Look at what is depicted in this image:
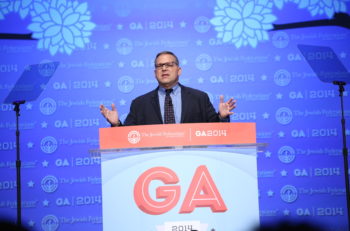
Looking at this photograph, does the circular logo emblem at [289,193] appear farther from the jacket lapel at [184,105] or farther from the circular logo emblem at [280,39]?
the jacket lapel at [184,105]

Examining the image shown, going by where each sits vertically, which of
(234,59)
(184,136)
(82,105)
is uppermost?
(234,59)

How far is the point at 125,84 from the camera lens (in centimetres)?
501

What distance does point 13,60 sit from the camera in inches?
198

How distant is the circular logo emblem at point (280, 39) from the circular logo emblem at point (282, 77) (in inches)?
11.1

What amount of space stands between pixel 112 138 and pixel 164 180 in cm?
35

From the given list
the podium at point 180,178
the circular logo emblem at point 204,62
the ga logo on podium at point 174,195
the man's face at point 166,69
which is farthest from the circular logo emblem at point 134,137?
the circular logo emblem at point 204,62

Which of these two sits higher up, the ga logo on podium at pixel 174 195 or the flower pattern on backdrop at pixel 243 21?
the flower pattern on backdrop at pixel 243 21

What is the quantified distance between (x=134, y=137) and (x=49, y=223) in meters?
2.97

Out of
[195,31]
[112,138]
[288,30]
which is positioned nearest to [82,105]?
[195,31]

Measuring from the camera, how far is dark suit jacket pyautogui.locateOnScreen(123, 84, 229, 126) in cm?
376

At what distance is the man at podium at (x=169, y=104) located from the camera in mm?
3766

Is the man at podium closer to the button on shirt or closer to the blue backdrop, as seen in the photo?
the button on shirt

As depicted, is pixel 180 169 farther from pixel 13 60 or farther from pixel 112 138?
pixel 13 60

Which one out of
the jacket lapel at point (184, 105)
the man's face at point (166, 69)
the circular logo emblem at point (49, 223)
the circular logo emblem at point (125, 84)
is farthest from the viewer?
the circular logo emblem at point (125, 84)
